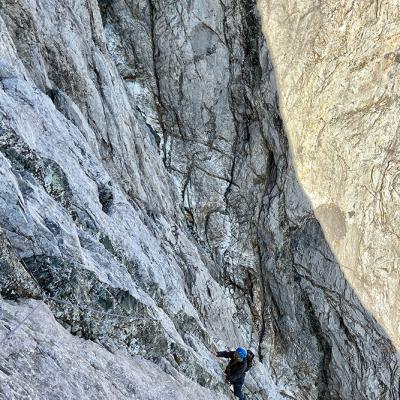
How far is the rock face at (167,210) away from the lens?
11242 millimetres

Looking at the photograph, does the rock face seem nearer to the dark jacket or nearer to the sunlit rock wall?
the dark jacket

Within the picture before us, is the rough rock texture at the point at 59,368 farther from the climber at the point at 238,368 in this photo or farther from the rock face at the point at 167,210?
the climber at the point at 238,368

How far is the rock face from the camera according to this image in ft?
36.9

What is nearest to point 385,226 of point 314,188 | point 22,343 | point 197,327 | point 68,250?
point 314,188

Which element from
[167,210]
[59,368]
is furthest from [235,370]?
[167,210]

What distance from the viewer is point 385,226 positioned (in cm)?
2989

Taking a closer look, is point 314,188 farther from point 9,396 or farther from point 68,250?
point 9,396

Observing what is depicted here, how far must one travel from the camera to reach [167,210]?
84.4 ft

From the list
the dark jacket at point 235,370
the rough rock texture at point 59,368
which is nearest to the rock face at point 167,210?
the rough rock texture at point 59,368

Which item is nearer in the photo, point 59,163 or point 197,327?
point 59,163

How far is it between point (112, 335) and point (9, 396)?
4.49 meters

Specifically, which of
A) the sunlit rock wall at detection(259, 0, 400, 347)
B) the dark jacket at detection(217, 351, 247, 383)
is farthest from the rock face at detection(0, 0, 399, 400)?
the sunlit rock wall at detection(259, 0, 400, 347)

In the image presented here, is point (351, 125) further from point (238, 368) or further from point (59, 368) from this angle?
point (59, 368)

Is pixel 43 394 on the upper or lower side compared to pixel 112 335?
lower
